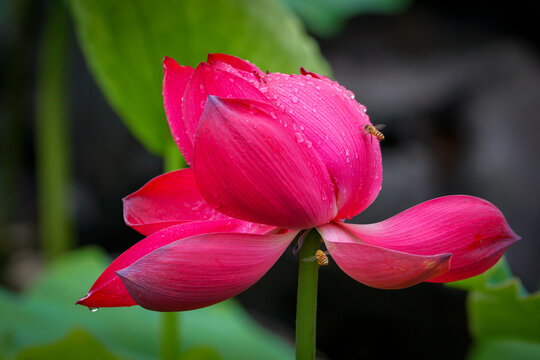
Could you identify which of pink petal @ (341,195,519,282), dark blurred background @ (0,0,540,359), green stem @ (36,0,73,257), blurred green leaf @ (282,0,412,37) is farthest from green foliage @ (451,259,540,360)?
blurred green leaf @ (282,0,412,37)

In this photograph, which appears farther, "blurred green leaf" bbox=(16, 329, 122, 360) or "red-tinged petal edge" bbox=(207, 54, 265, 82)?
"blurred green leaf" bbox=(16, 329, 122, 360)

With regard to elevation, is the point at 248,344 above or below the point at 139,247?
below

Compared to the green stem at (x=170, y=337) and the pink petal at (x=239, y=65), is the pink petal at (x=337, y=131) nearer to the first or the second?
the pink petal at (x=239, y=65)

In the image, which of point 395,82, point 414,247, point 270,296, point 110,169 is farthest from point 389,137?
point 414,247

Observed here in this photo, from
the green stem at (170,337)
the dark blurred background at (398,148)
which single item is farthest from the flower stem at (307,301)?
the dark blurred background at (398,148)

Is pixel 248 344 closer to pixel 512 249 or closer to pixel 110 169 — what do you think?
pixel 512 249

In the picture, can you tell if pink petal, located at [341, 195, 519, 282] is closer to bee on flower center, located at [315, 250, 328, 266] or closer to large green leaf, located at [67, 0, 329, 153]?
bee on flower center, located at [315, 250, 328, 266]

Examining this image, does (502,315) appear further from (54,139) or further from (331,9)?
(331,9)

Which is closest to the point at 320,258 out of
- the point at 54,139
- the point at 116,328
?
the point at 116,328
